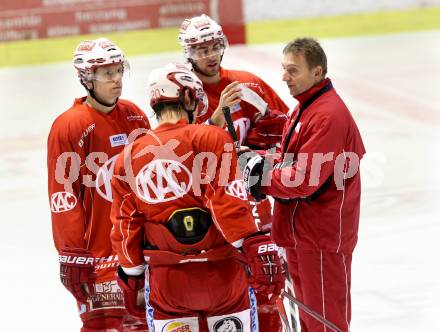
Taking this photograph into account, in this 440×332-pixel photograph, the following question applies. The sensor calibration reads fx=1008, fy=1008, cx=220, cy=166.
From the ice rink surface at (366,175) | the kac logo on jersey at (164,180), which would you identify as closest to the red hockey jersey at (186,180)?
the kac logo on jersey at (164,180)

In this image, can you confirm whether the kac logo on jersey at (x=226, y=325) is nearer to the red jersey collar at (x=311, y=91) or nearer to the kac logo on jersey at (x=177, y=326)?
the kac logo on jersey at (x=177, y=326)

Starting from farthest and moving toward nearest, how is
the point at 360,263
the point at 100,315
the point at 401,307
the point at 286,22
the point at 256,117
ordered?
the point at 286,22
the point at 360,263
the point at 401,307
the point at 256,117
the point at 100,315

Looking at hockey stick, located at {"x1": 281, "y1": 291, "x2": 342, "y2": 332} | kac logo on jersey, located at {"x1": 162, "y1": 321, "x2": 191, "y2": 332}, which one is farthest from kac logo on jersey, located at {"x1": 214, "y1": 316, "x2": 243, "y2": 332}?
hockey stick, located at {"x1": 281, "y1": 291, "x2": 342, "y2": 332}

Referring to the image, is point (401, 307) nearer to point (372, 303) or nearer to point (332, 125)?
point (372, 303)

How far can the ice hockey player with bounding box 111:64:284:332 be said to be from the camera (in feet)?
11.2

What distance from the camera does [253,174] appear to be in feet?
13.0

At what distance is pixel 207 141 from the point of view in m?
3.40

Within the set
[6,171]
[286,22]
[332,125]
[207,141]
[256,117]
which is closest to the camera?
[207,141]

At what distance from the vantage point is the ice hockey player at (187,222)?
3.42 metres

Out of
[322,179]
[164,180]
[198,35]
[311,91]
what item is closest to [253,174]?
[322,179]

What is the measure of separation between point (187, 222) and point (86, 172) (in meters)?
0.89

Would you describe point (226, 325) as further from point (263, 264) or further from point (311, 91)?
point (311, 91)

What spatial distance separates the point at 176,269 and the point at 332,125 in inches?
32.9

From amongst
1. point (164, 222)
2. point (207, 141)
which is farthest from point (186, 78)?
point (164, 222)
